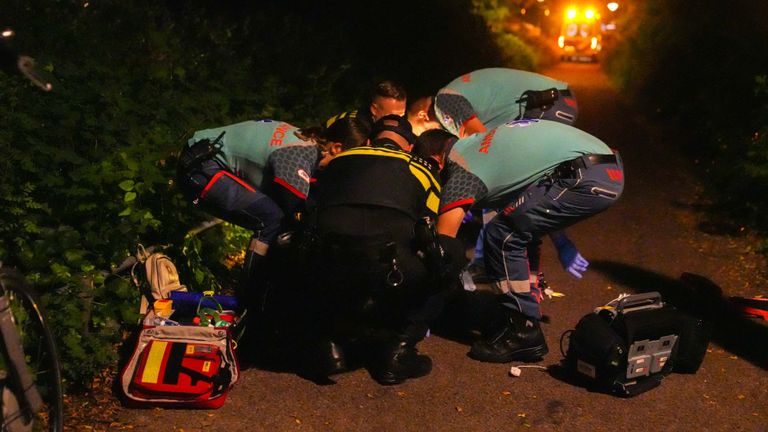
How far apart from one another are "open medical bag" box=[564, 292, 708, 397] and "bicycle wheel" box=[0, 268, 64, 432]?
300 cm

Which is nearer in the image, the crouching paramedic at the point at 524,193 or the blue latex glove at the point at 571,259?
the crouching paramedic at the point at 524,193

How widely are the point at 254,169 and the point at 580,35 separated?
40.0 meters

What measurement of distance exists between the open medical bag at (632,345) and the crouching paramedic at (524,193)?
417 millimetres

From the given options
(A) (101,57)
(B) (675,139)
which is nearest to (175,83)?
(A) (101,57)

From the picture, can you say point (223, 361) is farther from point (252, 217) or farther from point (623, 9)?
point (623, 9)

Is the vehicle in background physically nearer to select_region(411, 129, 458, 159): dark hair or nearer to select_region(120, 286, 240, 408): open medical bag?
select_region(411, 129, 458, 159): dark hair

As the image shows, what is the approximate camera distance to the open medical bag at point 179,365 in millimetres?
4672

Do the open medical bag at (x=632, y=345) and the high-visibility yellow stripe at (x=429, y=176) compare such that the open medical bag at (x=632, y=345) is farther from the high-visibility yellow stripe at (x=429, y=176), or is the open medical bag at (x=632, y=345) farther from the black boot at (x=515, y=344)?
the high-visibility yellow stripe at (x=429, y=176)

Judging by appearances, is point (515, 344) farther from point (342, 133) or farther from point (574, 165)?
point (342, 133)

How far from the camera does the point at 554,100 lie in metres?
7.30

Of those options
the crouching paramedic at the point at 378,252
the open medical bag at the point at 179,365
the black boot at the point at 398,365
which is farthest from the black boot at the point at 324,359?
the open medical bag at the point at 179,365

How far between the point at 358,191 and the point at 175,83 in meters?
3.69

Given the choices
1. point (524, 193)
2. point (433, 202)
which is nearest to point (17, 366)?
point (433, 202)

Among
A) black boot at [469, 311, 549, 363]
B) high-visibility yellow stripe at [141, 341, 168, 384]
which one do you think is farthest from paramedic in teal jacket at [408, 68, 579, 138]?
high-visibility yellow stripe at [141, 341, 168, 384]
